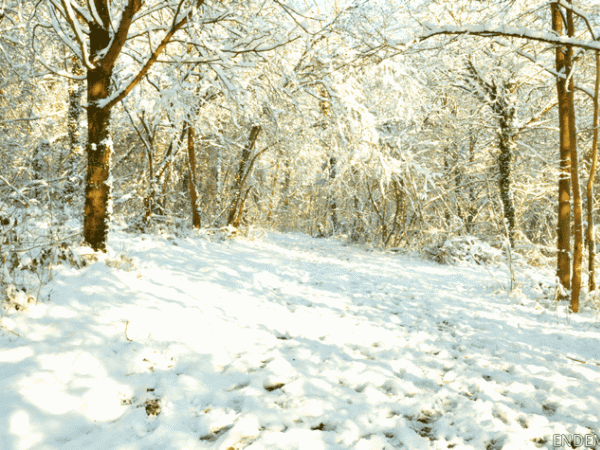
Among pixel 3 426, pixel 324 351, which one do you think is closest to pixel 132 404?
pixel 3 426

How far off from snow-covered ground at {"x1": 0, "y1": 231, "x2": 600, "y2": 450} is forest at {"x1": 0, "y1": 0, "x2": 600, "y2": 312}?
2.67 feet

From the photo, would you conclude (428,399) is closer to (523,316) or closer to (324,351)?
(324,351)

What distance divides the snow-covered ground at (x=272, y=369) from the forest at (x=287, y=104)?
81 cm

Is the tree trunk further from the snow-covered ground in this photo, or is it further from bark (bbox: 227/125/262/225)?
bark (bbox: 227/125/262/225)

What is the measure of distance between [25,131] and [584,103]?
16099mm

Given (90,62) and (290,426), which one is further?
(90,62)

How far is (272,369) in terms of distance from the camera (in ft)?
9.78

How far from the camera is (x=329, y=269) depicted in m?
7.45

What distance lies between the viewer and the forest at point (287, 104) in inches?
167

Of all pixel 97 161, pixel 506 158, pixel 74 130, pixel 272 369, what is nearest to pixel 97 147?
pixel 97 161

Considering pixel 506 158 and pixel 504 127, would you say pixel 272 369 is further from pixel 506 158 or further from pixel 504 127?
pixel 504 127

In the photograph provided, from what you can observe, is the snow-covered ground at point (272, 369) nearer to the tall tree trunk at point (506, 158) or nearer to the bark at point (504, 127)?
the tall tree trunk at point (506, 158)

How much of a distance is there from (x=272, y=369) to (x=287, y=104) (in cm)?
546

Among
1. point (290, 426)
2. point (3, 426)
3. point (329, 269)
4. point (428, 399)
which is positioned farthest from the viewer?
point (329, 269)
